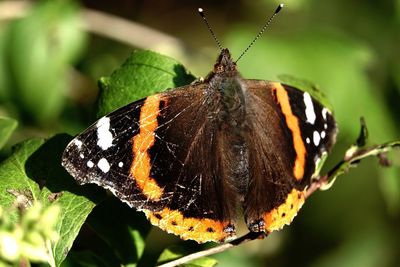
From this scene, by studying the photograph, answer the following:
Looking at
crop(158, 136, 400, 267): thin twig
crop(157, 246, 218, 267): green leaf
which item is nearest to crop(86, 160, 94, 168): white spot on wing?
crop(157, 246, 218, 267): green leaf

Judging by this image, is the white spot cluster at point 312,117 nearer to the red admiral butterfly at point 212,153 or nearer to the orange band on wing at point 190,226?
the red admiral butterfly at point 212,153

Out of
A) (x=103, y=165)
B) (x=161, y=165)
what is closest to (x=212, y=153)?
(x=161, y=165)

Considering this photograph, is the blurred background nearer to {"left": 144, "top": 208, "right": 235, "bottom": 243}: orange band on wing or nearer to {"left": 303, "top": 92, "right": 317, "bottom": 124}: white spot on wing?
{"left": 303, "top": 92, "right": 317, "bottom": 124}: white spot on wing

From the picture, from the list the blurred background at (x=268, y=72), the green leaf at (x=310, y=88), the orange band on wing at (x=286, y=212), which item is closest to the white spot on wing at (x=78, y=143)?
the orange band on wing at (x=286, y=212)

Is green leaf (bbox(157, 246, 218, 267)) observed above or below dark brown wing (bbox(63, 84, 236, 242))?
below

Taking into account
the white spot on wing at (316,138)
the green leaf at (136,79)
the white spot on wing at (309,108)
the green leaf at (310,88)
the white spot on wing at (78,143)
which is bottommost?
the white spot on wing at (78,143)

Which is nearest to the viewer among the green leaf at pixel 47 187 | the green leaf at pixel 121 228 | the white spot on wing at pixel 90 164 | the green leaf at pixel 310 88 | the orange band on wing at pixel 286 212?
the green leaf at pixel 47 187
